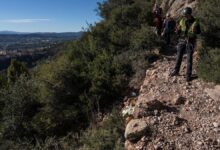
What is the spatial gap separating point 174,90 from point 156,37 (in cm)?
389

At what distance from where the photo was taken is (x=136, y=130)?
7.30 m

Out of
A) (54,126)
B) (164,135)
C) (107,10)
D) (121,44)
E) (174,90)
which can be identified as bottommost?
(54,126)

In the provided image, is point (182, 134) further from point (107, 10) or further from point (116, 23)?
point (107, 10)

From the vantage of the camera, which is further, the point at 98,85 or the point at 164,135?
the point at 98,85

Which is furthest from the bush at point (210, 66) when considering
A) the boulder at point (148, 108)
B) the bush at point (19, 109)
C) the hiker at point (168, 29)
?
the bush at point (19, 109)

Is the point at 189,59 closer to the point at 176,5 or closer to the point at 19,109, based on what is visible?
the point at 19,109

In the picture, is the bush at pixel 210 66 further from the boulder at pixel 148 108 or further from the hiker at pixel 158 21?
the hiker at pixel 158 21

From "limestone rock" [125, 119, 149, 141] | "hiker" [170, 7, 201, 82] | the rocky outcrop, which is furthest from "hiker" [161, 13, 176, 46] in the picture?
"limestone rock" [125, 119, 149, 141]

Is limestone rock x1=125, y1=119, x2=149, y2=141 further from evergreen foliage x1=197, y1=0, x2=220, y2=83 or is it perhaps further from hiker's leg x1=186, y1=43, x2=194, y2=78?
evergreen foliage x1=197, y1=0, x2=220, y2=83

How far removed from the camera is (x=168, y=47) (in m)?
13.0

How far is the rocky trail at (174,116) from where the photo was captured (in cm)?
693

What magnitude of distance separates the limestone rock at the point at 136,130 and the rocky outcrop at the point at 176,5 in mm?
8688

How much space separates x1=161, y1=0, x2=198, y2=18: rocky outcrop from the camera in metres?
15.3

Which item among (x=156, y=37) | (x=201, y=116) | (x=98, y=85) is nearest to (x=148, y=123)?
(x=201, y=116)
